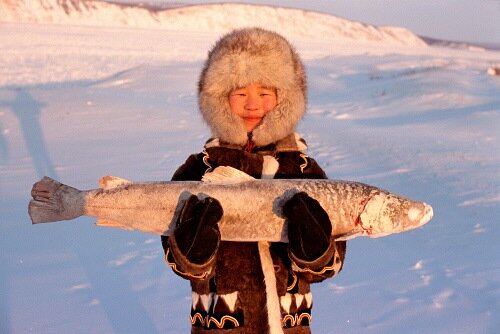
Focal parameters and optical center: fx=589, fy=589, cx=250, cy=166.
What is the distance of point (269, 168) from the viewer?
2518 mm

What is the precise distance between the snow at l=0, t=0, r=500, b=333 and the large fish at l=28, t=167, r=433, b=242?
6.47 ft

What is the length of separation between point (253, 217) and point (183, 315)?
238 cm

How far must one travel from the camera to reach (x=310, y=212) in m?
2.21

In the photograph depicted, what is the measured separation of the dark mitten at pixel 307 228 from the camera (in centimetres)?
216

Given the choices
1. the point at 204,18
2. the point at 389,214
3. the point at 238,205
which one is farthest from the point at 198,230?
the point at 204,18

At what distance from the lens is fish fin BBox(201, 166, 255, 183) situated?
2.37 meters

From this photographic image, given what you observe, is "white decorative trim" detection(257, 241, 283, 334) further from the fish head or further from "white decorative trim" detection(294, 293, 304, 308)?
the fish head

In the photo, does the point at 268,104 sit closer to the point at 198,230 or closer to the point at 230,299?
the point at 198,230

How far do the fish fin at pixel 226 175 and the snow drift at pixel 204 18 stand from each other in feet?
190

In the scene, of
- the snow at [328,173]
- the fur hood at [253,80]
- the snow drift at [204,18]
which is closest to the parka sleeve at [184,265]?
the fur hood at [253,80]

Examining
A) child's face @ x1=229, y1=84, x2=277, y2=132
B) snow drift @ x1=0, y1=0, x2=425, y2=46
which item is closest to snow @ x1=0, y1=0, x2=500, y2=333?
child's face @ x1=229, y1=84, x2=277, y2=132

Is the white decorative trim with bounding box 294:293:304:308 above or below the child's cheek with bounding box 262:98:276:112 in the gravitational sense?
below

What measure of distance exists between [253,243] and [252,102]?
0.64 metres

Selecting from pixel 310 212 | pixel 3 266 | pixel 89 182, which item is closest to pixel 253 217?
pixel 310 212
